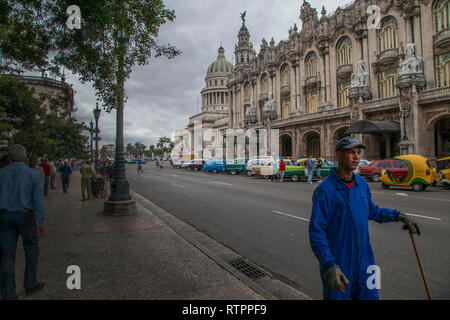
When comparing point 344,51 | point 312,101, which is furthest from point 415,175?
point 312,101

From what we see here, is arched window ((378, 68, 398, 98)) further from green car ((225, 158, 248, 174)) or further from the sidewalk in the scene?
the sidewalk

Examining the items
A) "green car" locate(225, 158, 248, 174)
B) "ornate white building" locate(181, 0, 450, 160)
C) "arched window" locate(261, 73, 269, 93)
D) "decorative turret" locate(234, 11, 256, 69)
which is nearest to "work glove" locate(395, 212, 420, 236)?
"ornate white building" locate(181, 0, 450, 160)

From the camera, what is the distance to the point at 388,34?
28.6m

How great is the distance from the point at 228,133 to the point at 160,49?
46.9 m

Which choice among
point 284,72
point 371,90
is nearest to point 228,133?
point 284,72

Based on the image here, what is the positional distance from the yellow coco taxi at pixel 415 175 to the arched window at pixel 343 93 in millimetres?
19076

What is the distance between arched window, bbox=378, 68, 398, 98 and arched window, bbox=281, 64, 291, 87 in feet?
47.0

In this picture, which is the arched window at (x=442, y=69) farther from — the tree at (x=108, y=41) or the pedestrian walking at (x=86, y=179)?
the pedestrian walking at (x=86, y=179)

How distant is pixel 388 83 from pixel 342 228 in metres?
31.7

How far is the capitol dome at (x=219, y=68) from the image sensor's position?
115 meters

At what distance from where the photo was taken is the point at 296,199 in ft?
38.8

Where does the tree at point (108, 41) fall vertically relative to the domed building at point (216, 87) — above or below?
below

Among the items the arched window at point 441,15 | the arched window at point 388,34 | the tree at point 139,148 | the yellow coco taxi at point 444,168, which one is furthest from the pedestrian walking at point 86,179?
the tree at point 139,148
